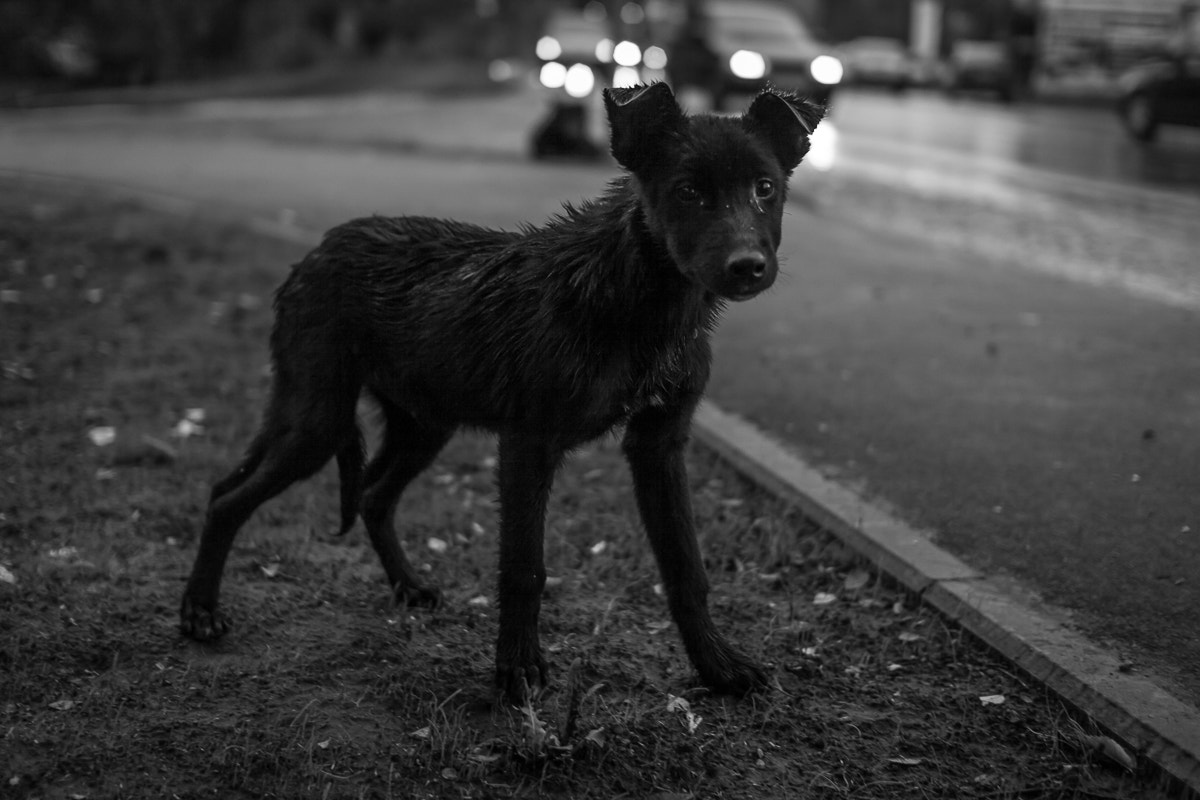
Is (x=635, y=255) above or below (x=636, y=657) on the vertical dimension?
above

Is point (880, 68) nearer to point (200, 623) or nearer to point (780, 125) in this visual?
point (780, 125)

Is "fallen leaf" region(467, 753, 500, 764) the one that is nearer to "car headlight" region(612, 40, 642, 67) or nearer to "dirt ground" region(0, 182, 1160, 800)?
"dirt ground" region(0, 182, 1160, 800)

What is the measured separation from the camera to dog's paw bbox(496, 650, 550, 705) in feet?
12.2

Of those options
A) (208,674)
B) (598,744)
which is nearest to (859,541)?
(598,744)

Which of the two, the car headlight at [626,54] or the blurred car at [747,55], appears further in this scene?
the blurred car at [747,55]

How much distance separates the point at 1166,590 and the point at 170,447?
4.18 metres

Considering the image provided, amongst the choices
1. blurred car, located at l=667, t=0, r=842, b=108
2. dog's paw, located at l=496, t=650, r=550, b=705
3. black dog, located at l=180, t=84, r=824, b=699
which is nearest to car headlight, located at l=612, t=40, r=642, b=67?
blurred car, located at l=667, t=0, r=842, b=108

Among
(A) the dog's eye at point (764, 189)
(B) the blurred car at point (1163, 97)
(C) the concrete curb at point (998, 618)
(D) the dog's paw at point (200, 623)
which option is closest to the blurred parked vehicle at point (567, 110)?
(B) the blurred car at point (1163, 97)

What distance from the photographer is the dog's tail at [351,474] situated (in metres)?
4.32

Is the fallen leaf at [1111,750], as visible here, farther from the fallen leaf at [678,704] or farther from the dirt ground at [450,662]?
the fallen leaf at [678,704]

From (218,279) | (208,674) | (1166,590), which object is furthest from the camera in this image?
(218,279)

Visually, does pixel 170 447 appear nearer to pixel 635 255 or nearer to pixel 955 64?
pixel 635 255

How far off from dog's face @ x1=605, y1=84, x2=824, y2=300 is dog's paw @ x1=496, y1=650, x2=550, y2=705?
1.18 m

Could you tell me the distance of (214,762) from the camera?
3381mm
